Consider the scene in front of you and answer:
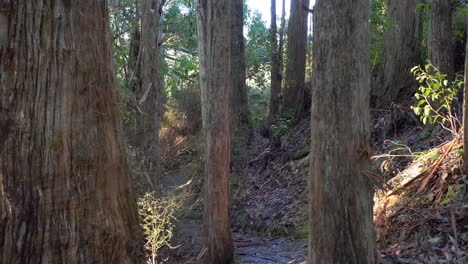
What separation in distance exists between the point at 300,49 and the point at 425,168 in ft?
Result: 28.3

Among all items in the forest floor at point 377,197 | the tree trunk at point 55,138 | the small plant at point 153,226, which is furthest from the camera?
the forest floor at point 377,197

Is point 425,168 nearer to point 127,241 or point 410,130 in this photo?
point 410,130

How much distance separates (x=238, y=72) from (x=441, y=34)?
283 inches

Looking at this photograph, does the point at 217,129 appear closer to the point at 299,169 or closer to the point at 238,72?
the point at 299,169

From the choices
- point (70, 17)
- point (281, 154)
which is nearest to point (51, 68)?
point (70, 17)

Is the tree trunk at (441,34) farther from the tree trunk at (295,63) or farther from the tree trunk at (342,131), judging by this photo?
the tree trunk at (295,63)

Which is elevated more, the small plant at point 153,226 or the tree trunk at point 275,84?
the tree trunk at point 275,84

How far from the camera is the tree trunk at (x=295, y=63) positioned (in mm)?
14571

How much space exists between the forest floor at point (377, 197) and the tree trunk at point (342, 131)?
371 mm

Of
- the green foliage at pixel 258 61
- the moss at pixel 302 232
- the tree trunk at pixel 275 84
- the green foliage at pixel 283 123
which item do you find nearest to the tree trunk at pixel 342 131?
the moss at pixel 302 232

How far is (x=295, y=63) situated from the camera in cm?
1474

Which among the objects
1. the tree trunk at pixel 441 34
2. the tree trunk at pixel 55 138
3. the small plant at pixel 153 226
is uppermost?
the tree trunk at pixel 441 34

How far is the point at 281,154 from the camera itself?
13.0m

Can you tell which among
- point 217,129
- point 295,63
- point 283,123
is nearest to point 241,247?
point 217,129
